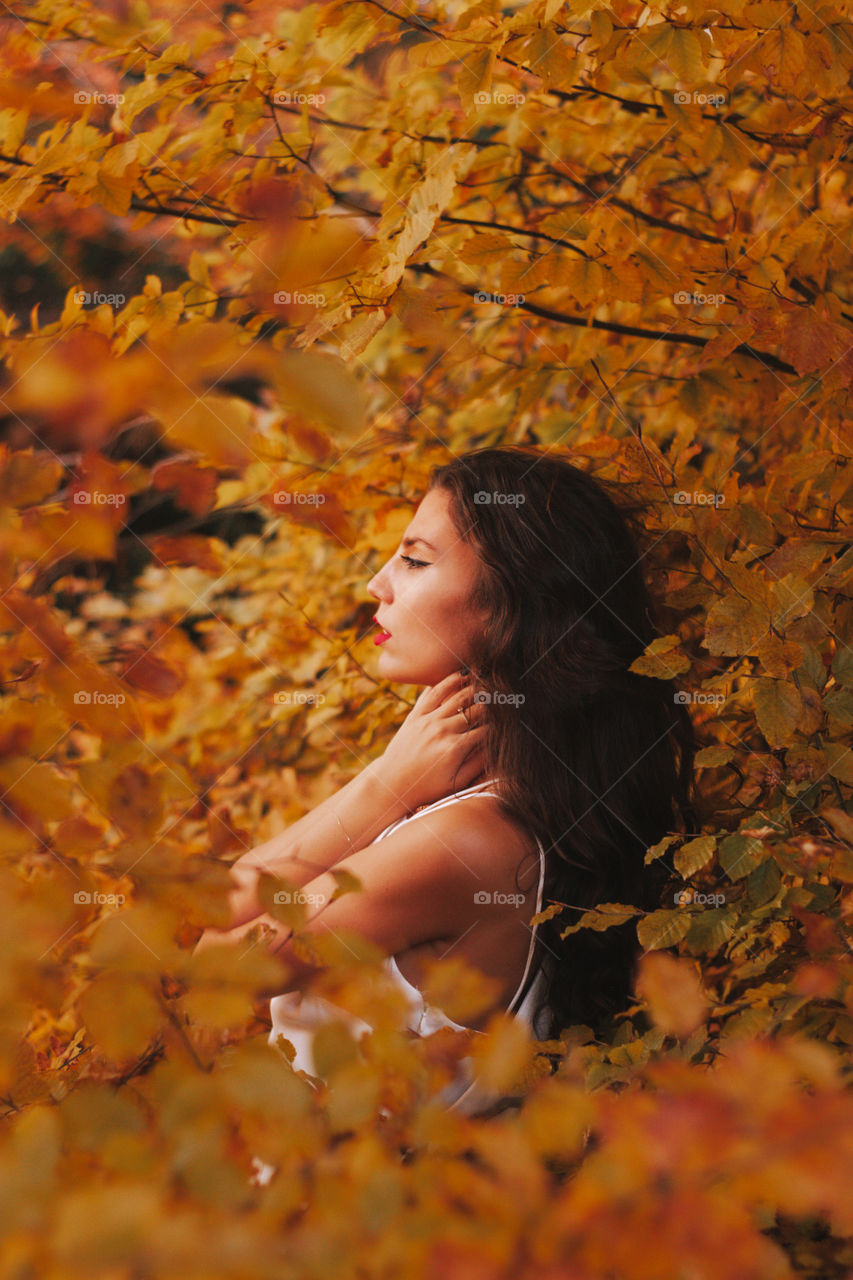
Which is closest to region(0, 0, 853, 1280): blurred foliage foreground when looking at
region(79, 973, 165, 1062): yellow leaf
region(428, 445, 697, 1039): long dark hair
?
region(79, 973, 165, 1062): yellow leaf

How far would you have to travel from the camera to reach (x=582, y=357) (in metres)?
1.88

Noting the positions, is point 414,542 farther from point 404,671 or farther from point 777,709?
point 777,709

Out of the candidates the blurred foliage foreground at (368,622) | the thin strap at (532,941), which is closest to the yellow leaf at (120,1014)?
the blurred foliage foreground at (368,622)

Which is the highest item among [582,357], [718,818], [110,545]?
[110,545]

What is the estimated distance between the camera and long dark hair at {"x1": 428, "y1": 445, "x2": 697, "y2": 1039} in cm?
160

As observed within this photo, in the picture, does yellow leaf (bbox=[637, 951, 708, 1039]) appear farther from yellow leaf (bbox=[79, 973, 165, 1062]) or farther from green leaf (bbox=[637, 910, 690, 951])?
green leaf (bbox=[637, 910, 690, 951])

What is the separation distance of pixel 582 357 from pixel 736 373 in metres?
0.30

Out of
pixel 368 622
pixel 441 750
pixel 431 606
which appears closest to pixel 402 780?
pixel 441 750

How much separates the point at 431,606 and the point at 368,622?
1.02m

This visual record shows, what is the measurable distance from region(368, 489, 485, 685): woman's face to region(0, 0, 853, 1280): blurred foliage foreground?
0.78ft

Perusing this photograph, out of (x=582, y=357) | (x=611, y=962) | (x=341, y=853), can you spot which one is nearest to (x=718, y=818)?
(x=611, y=962)

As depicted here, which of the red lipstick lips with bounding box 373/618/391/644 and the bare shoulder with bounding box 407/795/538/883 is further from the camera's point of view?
the red lipstick lips with bounding box 373/618/391/644

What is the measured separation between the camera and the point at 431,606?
1725mm

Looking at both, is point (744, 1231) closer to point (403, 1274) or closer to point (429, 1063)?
point (403, 1274)
